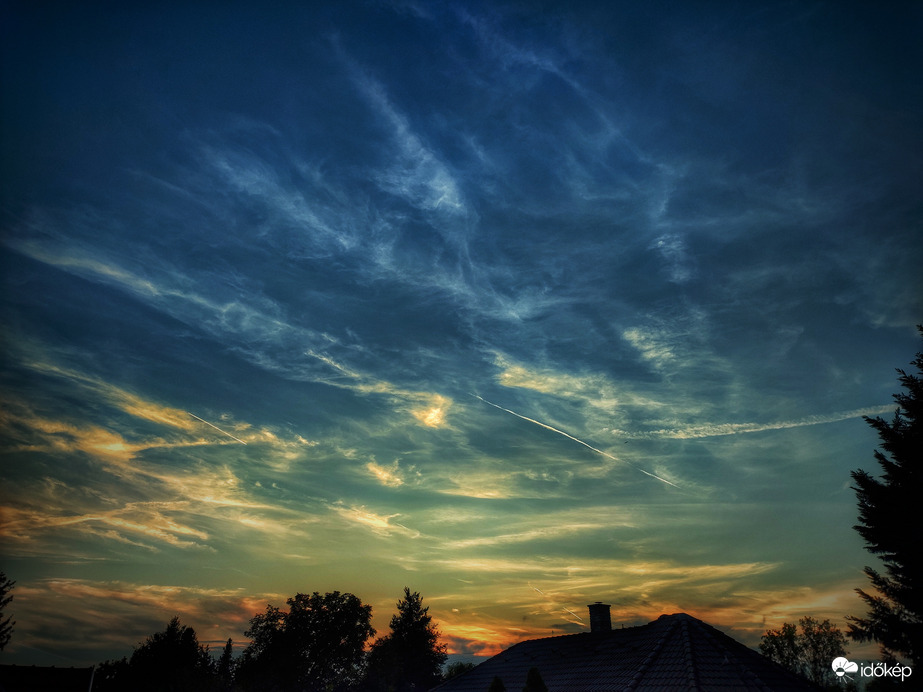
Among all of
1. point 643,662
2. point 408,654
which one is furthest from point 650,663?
point 408,654

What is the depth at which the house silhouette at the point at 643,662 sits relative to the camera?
27.0m

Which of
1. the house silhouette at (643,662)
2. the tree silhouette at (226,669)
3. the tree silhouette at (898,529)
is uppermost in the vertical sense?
the tree silhouette at (898,529)

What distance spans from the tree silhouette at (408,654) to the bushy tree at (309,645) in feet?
11.6

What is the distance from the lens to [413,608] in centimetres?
8488

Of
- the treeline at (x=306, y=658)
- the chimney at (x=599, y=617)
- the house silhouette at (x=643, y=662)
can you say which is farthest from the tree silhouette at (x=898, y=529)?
the treeline at (x=306, y=658)

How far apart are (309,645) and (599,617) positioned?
52595mm

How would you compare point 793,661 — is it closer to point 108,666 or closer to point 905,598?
point 905,598

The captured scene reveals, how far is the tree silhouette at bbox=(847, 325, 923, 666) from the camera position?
93.8 feet

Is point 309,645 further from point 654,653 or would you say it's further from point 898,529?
point 898,529

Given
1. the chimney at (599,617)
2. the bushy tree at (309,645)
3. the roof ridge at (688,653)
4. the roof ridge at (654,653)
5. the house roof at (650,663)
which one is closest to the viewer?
the roof ridge at (688,653)

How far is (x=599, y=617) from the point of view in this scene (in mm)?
40969

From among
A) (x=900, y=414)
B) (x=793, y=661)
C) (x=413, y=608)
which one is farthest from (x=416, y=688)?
(x=900, y=414)

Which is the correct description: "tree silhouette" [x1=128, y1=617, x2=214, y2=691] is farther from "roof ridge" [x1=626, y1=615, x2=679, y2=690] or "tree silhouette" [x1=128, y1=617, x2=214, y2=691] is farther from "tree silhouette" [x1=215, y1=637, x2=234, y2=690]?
"roof ridge" [x1=626, y1=615, x2=679, y2=690]

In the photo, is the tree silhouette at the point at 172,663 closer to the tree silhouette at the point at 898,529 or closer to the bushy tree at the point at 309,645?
the bushy tree at the point at 309,645
